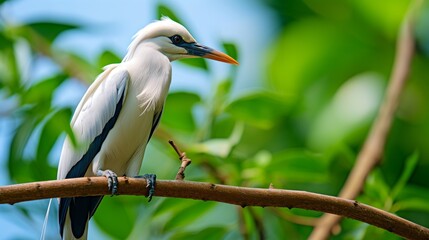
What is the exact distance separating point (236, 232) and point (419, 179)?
1206 mm

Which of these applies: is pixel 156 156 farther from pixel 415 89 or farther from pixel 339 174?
pixel 415 89

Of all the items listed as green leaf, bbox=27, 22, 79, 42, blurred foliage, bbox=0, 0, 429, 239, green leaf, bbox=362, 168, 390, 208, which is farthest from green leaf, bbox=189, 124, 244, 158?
green leaf, bbox=27, 22, 79, 42

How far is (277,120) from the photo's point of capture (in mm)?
3498

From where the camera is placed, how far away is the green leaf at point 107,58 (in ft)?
10.1

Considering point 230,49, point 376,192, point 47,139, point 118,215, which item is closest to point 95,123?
point 47,139

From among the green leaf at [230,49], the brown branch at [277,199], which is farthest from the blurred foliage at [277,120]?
the brown branch at [277,199]

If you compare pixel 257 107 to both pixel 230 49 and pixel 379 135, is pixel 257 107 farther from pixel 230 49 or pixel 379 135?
pixel 379 135

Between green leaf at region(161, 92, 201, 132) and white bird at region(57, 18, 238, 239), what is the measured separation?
0.39 m

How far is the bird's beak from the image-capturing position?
8.88 ft

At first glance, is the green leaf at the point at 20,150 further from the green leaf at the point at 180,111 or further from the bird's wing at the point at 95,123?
the green leaf at the point at 180,111

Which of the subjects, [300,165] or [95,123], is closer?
[95,123]

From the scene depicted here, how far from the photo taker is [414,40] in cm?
369

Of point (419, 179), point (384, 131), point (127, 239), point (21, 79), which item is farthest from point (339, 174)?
point (21, 79)

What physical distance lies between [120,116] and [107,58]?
522 millimetres
